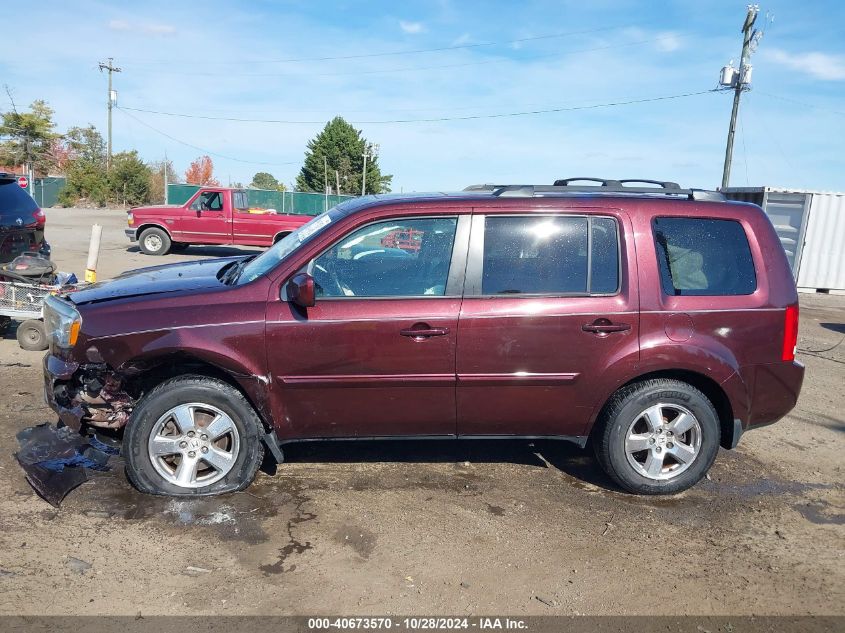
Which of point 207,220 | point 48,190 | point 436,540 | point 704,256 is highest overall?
point 48,190

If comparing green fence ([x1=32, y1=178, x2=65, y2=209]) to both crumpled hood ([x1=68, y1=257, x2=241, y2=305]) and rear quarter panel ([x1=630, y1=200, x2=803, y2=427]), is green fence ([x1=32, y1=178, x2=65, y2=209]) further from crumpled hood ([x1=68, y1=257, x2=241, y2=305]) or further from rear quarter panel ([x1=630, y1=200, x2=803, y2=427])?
rear quarter panel ([x1=630, y1=200, x2=803, y2=427])

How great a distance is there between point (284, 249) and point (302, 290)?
78 cm

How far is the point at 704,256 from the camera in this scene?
4367mm

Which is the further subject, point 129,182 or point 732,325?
point 129,182

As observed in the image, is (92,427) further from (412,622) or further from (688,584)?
(688,584)

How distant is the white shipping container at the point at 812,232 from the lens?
1681cm

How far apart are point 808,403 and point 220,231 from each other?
15949 mm

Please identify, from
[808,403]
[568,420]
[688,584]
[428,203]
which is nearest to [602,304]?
[568,420]

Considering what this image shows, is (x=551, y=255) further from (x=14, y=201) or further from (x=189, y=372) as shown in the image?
(x=14, y=201)

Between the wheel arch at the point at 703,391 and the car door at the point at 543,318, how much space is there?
138 mm

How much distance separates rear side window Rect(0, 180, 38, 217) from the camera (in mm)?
7988

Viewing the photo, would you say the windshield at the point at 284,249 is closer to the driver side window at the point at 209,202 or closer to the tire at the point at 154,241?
the tire at the point at 154,241

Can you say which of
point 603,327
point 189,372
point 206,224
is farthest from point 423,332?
point 206,224

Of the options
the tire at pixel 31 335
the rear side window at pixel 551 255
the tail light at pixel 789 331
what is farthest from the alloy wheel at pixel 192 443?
the tire at pixel 31 335
